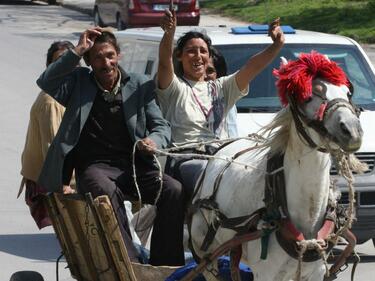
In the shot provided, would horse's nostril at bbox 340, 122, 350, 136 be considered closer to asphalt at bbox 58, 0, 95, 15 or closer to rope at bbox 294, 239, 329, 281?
rope at bbox 294, 239, 329, 281

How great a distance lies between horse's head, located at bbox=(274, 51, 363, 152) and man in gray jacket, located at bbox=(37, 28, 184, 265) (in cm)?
122

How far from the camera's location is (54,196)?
7.59m

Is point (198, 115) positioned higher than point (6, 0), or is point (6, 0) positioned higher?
point (198, 115)

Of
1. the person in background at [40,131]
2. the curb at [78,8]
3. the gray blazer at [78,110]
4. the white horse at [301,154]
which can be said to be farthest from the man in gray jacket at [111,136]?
the curb at [78,8]

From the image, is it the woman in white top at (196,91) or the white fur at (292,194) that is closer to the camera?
the white fur at (292,194)

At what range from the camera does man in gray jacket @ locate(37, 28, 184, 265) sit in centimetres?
729

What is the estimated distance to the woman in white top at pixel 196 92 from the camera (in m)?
7.76

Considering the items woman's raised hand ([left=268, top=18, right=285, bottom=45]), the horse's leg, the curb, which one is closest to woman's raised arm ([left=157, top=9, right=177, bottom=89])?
woman's raised hand ([left=268, top=18, right=285, bottom=45])

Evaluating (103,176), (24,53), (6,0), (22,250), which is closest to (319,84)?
(103,176)

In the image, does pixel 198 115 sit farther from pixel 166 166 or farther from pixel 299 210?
pixel 299 210

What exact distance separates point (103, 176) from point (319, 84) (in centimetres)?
169

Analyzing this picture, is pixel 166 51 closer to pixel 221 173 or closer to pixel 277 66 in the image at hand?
pixel 221 173

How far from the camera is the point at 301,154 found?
633cm

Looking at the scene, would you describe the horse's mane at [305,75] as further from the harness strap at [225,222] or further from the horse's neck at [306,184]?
the harness strap at [225,222]
